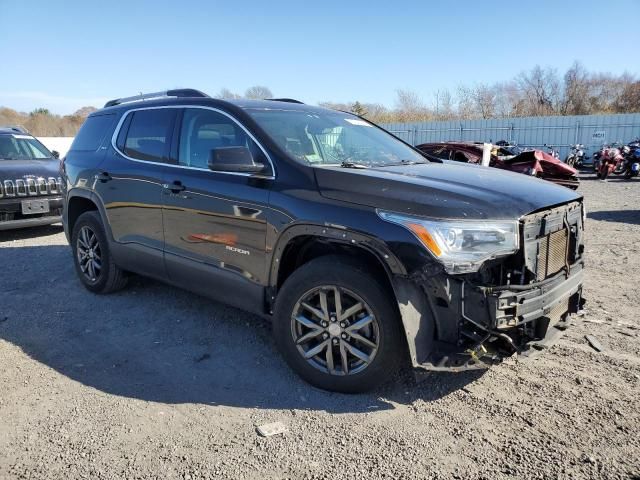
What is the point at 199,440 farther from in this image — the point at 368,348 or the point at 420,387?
the point at 420,387

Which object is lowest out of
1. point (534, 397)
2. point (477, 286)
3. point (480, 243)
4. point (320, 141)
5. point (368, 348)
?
point (534, 397)

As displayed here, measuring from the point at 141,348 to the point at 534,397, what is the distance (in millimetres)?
2921

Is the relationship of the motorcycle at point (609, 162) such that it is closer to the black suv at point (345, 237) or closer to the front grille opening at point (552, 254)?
the black suv at point (345, 237)

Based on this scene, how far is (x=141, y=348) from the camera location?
412 cm

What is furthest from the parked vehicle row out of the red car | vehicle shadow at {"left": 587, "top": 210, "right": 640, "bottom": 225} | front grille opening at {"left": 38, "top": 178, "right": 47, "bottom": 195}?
front grille opening at {"left": 38, "top": 178, "right": 47, "bottom": 195}

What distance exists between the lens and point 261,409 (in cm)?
321

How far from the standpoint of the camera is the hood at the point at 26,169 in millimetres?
8219

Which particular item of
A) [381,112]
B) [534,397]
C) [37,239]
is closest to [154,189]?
[534,397]

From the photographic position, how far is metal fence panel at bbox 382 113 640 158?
85.7 ft

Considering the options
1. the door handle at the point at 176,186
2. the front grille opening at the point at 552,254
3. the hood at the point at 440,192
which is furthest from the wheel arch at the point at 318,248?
the door handle at the point at 176,186

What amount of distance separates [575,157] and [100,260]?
2477 centimetres

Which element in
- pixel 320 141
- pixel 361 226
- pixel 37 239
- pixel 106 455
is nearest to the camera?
pixel 106 455

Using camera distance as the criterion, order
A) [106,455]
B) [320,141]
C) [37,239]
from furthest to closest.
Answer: [37,239]
[320,141]
[106,455]

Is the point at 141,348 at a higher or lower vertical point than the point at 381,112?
lower
